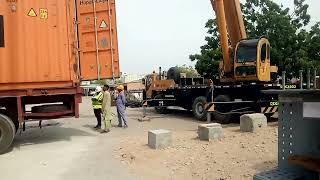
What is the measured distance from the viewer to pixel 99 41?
455 inches

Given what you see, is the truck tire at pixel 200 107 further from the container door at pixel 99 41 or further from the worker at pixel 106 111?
the container door at pixel 99 41

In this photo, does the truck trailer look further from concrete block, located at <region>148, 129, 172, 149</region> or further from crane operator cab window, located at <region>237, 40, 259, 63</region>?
crane operator cab window, located at <region>237, 40, 259, 63</region>

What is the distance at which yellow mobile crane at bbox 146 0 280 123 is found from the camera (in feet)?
45.6

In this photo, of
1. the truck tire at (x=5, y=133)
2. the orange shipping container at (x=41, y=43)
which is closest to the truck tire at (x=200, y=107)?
the orange shipping container at (x=41, y=43)

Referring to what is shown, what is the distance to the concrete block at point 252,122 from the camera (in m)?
10.5

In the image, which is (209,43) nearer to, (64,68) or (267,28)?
(267,28)

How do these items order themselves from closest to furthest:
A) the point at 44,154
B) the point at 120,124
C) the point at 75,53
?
the point at 44,154, the point at 75,53, the point at 120,124

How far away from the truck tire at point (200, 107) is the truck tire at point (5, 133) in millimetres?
7926

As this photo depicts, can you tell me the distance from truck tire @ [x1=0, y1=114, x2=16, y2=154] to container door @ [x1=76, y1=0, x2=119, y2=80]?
2696 millimetres

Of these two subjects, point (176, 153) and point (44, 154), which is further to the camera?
point (44, 154)

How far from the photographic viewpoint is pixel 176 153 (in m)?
8.22

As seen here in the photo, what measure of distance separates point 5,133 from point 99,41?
3.84 m

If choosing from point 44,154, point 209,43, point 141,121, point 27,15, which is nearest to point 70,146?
point 44,154

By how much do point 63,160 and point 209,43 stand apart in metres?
24.7
